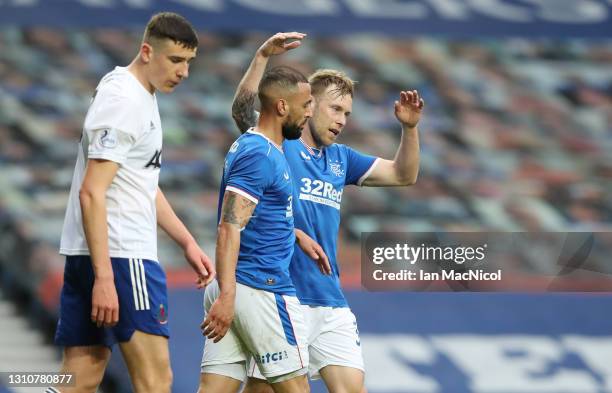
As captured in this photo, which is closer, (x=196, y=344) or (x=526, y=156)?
(x=196, y=344)

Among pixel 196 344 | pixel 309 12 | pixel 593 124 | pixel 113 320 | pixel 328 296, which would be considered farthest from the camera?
pixel 593 124

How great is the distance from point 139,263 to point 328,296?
4.50 feet

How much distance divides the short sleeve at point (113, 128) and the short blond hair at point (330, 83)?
152 centimetres

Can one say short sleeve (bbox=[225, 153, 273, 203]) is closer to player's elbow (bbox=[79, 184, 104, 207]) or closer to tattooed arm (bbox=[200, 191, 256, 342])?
tattooed arm (bbox=[200, 191, 256, 342])

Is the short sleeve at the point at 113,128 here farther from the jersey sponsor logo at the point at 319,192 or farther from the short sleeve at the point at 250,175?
the jersey sponsor logo at the point at 319,192

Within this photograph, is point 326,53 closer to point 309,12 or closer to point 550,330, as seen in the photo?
point 309,12

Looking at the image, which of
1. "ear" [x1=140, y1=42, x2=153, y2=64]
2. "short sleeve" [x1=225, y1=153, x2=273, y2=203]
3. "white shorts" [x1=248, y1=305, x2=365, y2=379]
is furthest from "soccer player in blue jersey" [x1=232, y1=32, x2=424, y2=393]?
"ear" [x1=140, y1=42, x2=153, y2=64]

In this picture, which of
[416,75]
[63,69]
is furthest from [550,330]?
[63,69]

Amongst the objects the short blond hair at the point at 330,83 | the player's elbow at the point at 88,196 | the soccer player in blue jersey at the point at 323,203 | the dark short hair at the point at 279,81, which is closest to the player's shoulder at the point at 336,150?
the soccer player in blue jersey at the point at 323,203

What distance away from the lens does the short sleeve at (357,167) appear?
207 inches

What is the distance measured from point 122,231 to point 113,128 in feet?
1.11

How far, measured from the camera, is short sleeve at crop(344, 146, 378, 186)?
527 cm

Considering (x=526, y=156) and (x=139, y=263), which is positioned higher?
(x=526, y=156)

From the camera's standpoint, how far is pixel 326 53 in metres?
8.37
